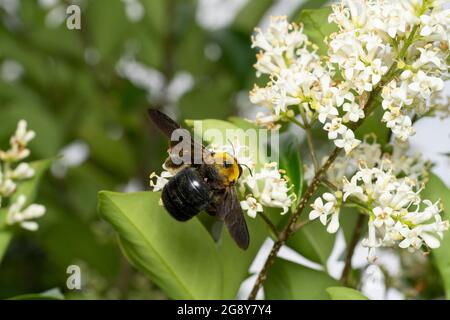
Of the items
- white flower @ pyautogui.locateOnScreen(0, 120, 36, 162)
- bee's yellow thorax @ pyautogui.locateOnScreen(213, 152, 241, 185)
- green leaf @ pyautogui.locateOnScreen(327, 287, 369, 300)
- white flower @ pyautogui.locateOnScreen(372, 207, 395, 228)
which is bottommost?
green leaf @ pyautogui.locateOnScreen(327, 287, 369, 300)

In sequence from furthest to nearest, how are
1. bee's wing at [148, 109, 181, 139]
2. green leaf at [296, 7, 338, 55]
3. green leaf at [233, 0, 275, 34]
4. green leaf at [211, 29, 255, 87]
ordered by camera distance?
green leaf at [233, 0, 275, 34]
green leaf at [211, 29, 255, 87]
green leaf at [296, 7, 338, 55]
bee's wing at [148, 109, 181, 139]

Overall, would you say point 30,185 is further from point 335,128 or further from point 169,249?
point 335,128

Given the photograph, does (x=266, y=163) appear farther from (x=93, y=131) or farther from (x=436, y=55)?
(x=93, y=131)

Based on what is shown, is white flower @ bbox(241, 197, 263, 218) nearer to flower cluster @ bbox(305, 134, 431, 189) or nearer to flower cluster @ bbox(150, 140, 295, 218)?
flower cluster @ bbox(150, 140, 295, 218)

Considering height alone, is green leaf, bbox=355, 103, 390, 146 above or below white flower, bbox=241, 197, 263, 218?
above

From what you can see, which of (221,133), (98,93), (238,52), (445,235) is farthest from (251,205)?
(98,93)

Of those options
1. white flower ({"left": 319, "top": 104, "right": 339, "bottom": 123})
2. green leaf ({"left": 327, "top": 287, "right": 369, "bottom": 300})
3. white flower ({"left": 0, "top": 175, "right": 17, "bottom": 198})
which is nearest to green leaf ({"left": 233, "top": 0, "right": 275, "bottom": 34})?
white flower ({"left": 0, "top": 175, "right": 17, "bottom": 198})
